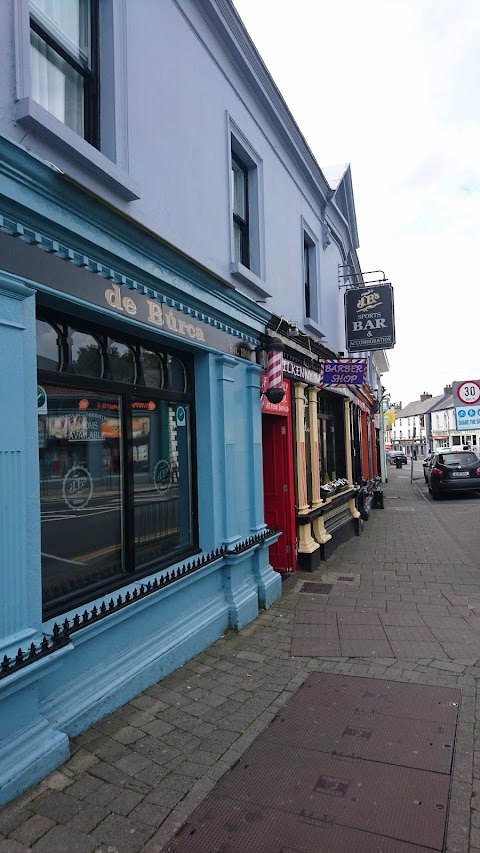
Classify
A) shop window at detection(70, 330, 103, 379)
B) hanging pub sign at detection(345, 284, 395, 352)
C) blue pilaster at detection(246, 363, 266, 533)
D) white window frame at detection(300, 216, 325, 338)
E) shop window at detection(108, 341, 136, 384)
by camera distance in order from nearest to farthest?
shop window at detection(70, 330, 103, 379) < shop window at detection(108, 341, 136, 384) < blue pilaster at detection(246, 363, 266, 533) < white window frame at detection(300, 216, 325, 338) < hanging pub sign at detection(345, 284, 395, 352)

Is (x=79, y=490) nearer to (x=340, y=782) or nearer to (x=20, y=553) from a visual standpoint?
(x=20, y=553)

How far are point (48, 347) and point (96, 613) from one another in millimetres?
1852

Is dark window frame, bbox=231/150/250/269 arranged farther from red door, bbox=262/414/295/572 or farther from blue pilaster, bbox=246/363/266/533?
red door, bbox=262/414/295/572

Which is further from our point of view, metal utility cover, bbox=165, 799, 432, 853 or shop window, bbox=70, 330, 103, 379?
shop window, bbox=70, 330, 103, 379

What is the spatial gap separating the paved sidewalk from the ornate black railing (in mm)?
702

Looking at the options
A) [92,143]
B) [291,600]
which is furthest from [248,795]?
[92,143]

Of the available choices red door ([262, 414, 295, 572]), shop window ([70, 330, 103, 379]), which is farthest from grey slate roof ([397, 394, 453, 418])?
shop window ([70, 330, 103, 379])

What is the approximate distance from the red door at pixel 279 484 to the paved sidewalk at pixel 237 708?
421 millimetres

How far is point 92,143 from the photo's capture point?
411 centimetres

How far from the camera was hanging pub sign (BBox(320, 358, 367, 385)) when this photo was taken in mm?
9125

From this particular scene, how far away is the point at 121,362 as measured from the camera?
4.50 m

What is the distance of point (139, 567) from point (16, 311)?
2.43m

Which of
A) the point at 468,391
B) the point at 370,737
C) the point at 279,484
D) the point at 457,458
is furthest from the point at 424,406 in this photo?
the point at 370,737

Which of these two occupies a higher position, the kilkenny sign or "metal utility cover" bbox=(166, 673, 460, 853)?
the kilkenny sign
